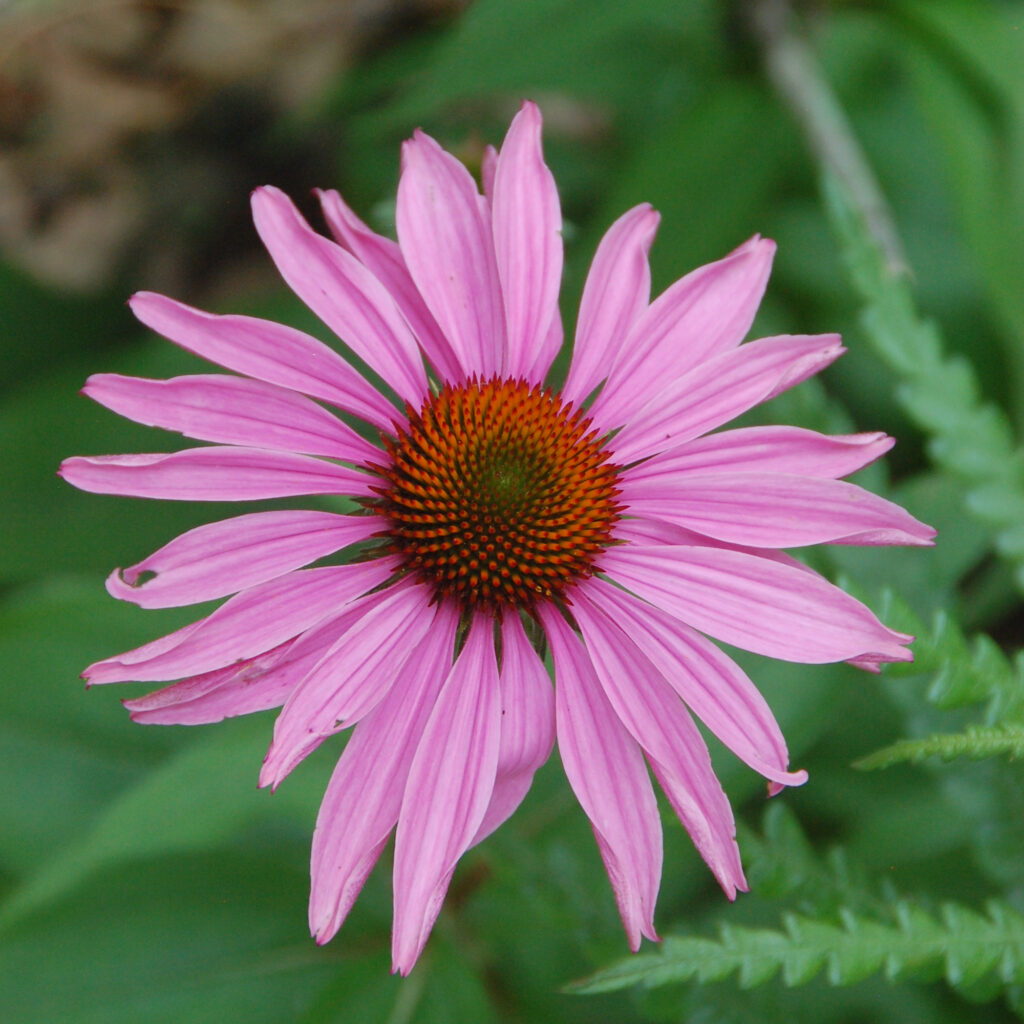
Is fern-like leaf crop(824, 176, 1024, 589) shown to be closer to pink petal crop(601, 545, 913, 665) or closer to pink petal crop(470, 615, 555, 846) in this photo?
pink petal crop(601, 545, 913, 665)

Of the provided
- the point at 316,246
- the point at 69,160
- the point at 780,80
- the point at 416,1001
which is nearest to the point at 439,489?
the point at 316,246

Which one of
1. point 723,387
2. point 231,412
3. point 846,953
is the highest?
point 231,412

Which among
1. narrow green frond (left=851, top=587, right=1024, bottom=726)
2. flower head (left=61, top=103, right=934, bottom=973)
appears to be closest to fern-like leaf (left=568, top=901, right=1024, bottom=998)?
flower head (left=61, top=103, right=934, bottom=973)

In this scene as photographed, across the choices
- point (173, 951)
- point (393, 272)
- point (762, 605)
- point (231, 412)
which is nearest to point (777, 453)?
point (762, 605)

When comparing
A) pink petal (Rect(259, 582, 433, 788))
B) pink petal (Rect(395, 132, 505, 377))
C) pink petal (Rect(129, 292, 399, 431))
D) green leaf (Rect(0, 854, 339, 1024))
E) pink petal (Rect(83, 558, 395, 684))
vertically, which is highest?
pink petal (Rect(395, 132, 505, 377))

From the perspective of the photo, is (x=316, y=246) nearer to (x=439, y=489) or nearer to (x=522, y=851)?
(x=439, y=489)

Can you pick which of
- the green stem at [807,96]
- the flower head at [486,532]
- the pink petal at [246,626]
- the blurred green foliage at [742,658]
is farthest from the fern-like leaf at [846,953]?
the green stem at [807,96]

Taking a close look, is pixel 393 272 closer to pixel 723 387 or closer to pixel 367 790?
pixel 723 387

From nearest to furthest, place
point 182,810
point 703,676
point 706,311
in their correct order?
point 703,676
point 706,311
point 182,810
